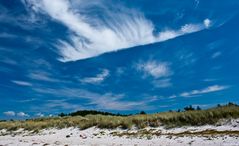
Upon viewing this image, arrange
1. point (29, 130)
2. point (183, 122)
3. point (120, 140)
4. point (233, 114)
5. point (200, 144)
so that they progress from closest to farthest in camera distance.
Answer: point (200, 144) → point (120, 140) → point (233, 114) → point (183, 122) → point (29, 130)

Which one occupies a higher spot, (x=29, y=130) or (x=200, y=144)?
(x=29, y=130)

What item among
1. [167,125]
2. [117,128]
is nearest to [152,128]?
[167,125]

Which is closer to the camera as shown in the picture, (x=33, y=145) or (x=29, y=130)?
(x=33, y=145)

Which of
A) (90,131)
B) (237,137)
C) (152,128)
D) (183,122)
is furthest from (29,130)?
(237,137)

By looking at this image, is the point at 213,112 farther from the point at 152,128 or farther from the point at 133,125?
the point at 133,125

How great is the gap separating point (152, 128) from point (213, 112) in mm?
6329

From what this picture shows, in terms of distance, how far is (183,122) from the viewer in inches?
1296

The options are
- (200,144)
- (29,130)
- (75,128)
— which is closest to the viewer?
(200,144)

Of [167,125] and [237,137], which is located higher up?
[167,125]

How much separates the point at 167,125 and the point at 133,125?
443cm

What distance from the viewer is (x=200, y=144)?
21.9 meters

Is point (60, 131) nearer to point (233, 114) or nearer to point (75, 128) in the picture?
point (75, 128)

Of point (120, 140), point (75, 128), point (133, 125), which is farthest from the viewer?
point (75, 128)

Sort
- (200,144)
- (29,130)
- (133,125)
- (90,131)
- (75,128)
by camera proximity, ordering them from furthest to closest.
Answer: (29,130) < (75,128) < (90,131) < (133,125) < (200,144)
